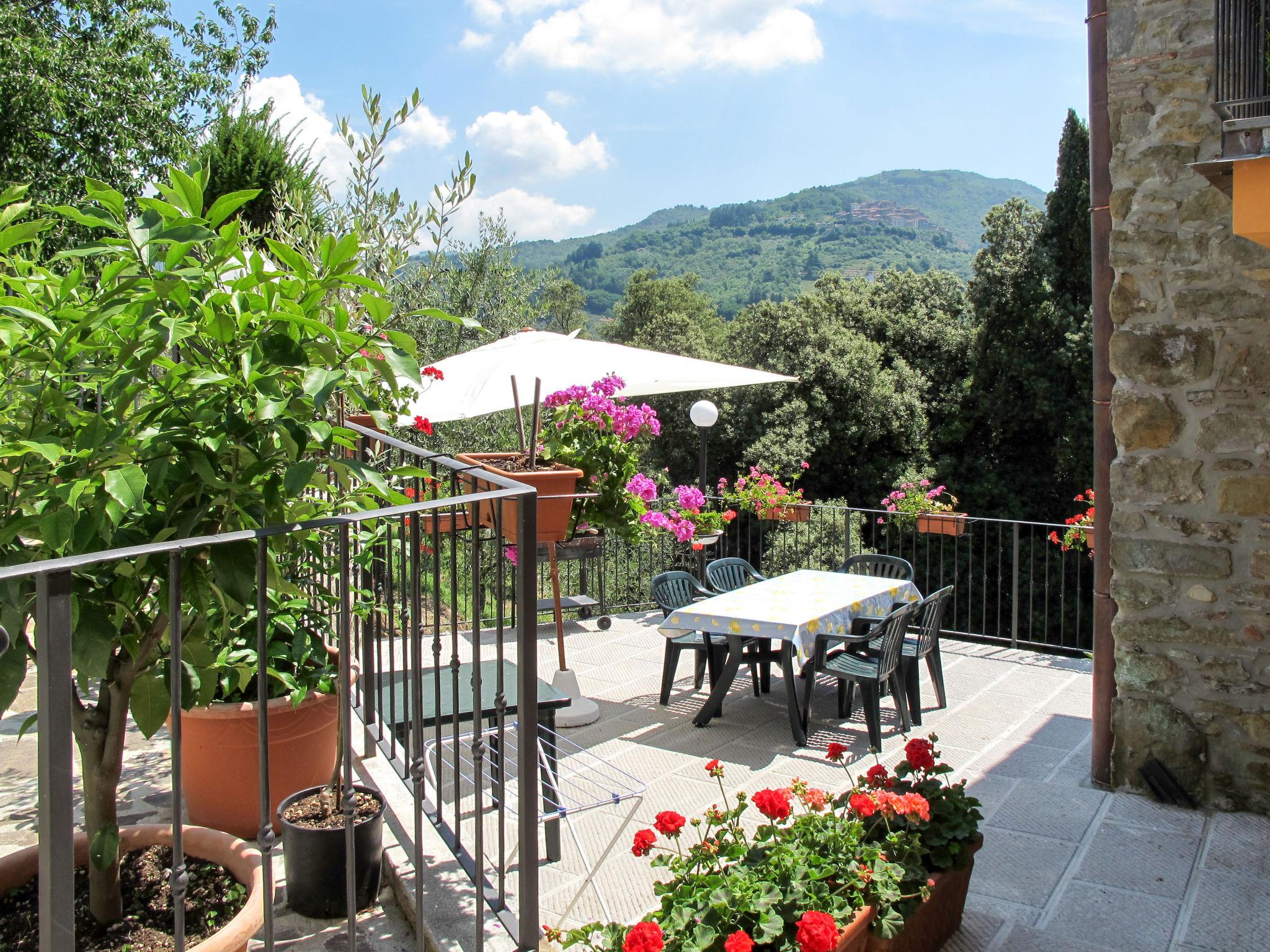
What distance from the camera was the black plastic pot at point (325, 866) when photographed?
7.25ft

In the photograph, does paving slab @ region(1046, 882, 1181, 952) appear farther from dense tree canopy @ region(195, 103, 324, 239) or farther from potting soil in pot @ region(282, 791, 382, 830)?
dense tree canopy @ region(195, 103, 324, 239)

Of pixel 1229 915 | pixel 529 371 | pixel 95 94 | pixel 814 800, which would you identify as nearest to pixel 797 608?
pixel 529 371

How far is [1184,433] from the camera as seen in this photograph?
351 centimetres

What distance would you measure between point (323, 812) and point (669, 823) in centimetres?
92

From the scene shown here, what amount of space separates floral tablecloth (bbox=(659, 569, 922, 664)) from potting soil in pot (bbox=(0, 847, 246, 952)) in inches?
117

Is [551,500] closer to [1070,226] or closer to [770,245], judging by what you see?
[1070,226]

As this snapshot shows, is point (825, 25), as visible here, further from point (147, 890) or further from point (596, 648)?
point (147, 890)

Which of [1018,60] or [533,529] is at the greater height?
[1018,60]

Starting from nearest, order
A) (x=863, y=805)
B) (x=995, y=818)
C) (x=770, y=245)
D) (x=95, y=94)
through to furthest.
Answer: (x=863, y=805) → (x=995, y=818) → (x=95, y=94) → (x=770, y=245)

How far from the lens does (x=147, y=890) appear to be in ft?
6.13

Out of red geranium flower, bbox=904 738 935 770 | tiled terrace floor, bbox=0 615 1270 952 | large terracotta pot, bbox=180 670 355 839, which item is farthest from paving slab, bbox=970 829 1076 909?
large terracotta pot, bbox=180 670 355 839

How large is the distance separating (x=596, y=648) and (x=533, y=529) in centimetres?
445

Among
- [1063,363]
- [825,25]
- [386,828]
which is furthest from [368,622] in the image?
[1063,363]

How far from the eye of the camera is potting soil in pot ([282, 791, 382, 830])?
7.42 feet
